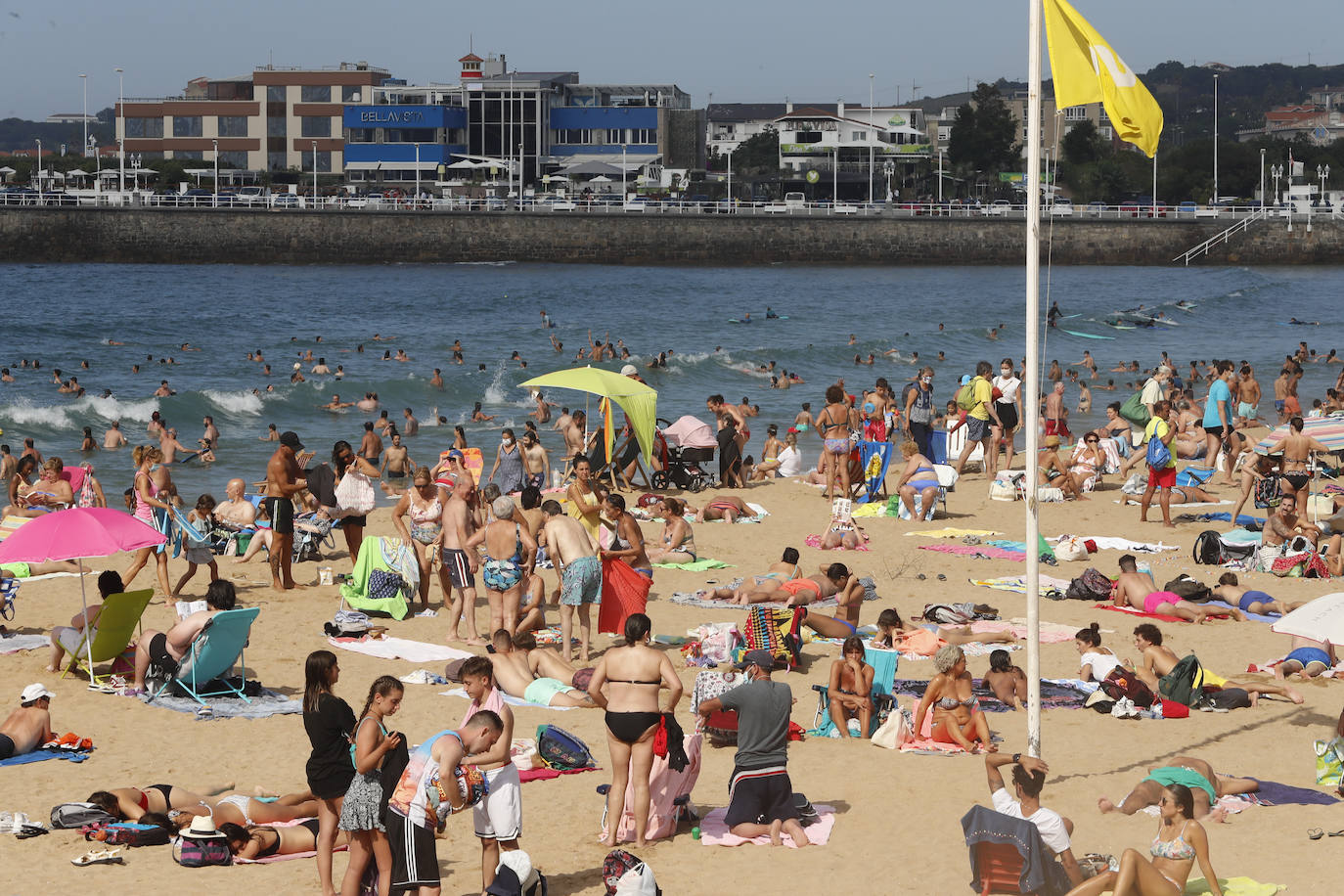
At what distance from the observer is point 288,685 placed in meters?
9.17

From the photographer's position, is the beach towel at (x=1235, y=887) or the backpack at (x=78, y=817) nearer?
the beach towel at (x=1235, y=887)

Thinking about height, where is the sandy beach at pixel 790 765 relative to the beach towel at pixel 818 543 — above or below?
below

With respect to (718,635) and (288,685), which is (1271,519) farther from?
(288,685)

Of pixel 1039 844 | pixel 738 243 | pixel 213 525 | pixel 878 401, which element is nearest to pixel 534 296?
pixel 738 243

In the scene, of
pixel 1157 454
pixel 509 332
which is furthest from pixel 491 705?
pixel 509 332

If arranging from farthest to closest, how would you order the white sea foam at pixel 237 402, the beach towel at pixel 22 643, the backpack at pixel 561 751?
the white sea foam at pixel 237 402 < the beach towel at pixel 22 643 < the backpack at pixel 561 751

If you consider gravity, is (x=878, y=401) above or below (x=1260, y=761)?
above

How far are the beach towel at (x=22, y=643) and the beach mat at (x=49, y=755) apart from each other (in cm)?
226

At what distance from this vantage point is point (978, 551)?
→ 43.3ft

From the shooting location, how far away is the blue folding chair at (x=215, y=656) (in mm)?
8430

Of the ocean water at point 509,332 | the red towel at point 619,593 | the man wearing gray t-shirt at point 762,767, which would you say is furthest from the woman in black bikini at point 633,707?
the ocean water at point 509,332

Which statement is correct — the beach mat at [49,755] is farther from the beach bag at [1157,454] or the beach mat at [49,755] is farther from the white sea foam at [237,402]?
the white sea foam at [237,402]

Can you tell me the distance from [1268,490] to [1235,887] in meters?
8.24

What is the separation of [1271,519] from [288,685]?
8148 millimetres
